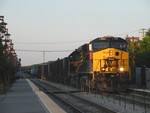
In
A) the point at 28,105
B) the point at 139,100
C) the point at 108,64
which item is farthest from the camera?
the point at 108,64

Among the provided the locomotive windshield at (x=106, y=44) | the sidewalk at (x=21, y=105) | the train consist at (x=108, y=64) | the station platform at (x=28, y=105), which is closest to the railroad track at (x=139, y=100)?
the train consist at (x=108, y=64)

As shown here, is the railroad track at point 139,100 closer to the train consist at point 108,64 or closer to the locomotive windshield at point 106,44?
the train consist at point 108,64

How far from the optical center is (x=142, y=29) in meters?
64.9

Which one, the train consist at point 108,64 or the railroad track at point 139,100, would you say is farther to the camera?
the train consist at point 108,64

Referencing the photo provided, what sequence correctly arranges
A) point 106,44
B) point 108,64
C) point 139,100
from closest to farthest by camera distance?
point 139,100, point 108,64, point 106,44

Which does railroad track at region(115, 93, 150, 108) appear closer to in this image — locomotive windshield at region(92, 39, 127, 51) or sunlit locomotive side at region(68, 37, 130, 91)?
sunlit locomotive side at region(68, 37, 130, 91)

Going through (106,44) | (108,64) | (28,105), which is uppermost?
(106,44)

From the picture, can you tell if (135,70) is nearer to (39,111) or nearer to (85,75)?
(85,75)

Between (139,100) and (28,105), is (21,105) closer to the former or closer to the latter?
(28,105)

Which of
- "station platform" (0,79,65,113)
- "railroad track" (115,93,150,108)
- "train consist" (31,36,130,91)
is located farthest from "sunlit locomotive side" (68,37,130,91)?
"station platform" (0,79,65,113)

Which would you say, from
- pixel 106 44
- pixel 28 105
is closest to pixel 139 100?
pixel 28 105

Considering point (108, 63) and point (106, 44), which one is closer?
point (108, 63)

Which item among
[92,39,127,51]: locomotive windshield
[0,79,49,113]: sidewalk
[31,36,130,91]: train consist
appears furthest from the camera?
[92,39,127,51]: locomotive windshield

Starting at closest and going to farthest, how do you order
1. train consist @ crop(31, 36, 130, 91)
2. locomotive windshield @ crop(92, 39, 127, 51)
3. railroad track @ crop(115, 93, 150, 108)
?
railroad track @ crop(115, 93, 150, 108), train consist @ crop(31, 36, 130, 91), locomotive windshield @ crop(92, 39, 127, 51)
